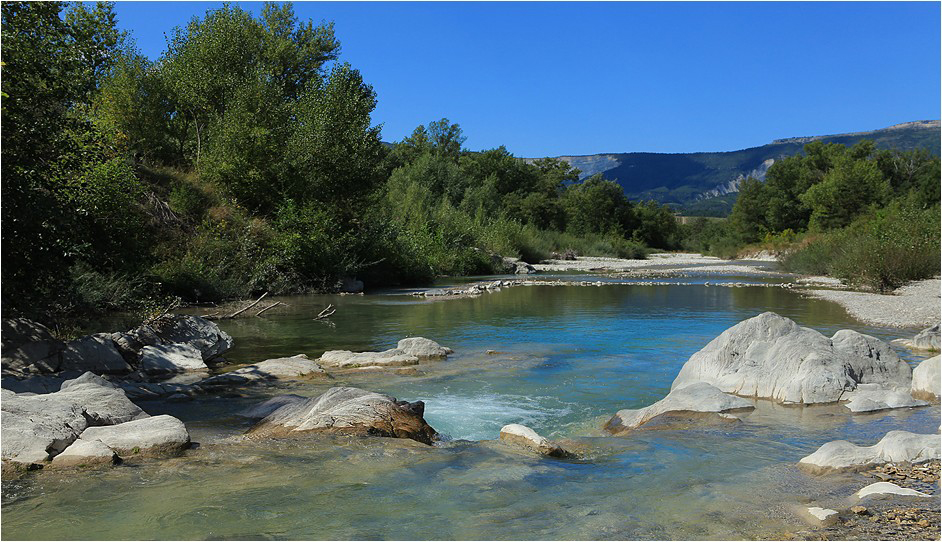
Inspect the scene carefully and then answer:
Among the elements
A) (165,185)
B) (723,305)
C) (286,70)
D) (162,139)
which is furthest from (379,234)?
(286,70)

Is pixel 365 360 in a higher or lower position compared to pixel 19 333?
lower

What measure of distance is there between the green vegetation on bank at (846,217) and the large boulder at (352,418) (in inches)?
958

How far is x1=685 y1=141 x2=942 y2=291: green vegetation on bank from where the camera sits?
27.7 m

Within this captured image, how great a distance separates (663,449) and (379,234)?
27.1 m

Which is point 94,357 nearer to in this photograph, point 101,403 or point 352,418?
point 101,403

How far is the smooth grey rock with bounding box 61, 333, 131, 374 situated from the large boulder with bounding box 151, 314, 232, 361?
1.49 m

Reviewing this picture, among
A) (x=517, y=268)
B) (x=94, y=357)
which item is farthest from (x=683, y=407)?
(x=517, y=268)

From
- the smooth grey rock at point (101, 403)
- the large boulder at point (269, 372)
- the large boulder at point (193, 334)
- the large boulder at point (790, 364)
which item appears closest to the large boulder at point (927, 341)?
the large boulder at point (790, 364)

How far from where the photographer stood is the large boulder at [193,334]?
13242mm

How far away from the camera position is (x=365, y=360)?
12859 millimetres

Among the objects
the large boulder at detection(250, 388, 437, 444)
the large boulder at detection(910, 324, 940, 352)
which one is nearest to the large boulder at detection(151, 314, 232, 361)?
the large boulder at detection(250, 388, 437, 444)

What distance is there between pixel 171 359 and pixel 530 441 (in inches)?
295

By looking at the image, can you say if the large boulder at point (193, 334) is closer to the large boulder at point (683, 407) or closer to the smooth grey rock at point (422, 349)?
the smooth grey rock at point (422, 349)

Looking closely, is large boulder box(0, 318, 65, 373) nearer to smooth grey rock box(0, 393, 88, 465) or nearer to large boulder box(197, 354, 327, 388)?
large boulder box(197, 354, 327, 388)
